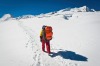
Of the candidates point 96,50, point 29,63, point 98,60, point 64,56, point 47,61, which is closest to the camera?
point 29,63

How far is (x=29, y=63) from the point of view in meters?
9.84

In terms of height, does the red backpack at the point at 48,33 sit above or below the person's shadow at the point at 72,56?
above

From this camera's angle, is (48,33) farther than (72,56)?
No

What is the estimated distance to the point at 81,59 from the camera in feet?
37.9

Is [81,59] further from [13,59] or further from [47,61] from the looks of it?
[13,59]

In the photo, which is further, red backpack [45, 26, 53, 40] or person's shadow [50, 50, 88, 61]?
red backpack [45, 26, 53, 40]

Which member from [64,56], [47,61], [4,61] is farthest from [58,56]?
[4,61]

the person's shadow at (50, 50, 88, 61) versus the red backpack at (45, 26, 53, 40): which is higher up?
the red backpack at (45, 26, 53, 40)

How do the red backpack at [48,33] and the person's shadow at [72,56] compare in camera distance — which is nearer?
the person's shadow at [72,56]

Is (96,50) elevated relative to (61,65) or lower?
elevated

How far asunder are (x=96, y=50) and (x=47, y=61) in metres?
4.95

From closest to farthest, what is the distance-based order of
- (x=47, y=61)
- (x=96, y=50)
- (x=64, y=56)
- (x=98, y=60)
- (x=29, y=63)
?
(x=29, y=63)
(x=47, y=61)
(x=98, y=60)
(x=64, y=56)
(x=96, y=50)

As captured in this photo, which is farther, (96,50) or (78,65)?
(96,50)

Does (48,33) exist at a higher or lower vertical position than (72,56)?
higher
